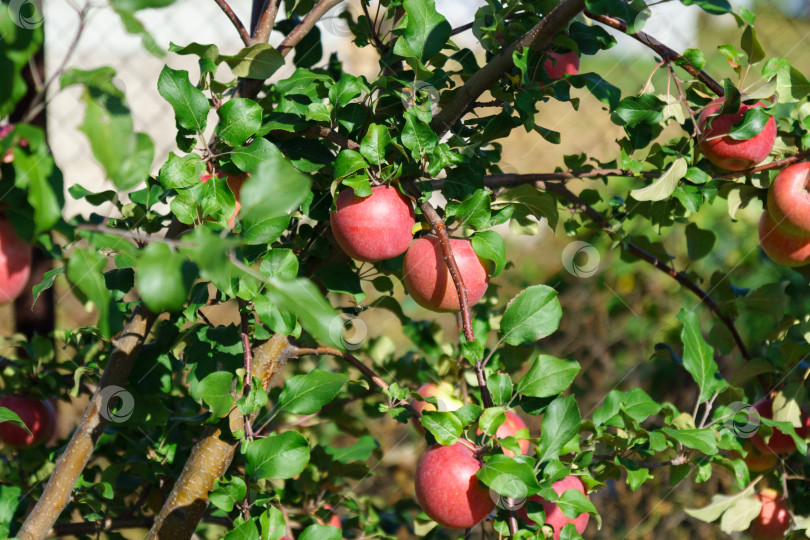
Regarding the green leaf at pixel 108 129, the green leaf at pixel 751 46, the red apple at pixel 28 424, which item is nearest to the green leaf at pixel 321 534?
the green leaf at pixel 108 129

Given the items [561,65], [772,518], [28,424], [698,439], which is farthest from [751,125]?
[28,424]

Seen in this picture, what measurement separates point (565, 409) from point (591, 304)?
1556 mm

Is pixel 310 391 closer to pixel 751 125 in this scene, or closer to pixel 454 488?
pixel 454 488

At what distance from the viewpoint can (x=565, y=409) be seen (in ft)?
2.15

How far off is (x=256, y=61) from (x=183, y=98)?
9 cm

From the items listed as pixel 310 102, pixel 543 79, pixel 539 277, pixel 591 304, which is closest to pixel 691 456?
pixel 543 79

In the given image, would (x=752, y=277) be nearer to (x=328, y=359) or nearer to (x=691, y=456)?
(x=328, y=359)

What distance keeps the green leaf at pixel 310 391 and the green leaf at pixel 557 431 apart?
0.63 ft

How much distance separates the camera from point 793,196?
807 mm

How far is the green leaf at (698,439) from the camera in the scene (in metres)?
0.70

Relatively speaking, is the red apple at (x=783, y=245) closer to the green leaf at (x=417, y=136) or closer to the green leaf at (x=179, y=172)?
the green leaf at (x=417, y=136)

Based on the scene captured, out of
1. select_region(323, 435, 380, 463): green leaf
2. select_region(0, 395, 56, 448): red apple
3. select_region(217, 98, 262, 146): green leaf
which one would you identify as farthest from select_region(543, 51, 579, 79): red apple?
select_region(0, 395, 56, 448): red apple

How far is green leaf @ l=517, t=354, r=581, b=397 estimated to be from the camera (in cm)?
68

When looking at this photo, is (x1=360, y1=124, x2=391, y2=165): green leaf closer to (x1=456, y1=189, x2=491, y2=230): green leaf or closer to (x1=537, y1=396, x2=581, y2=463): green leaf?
(x1=456, y1=189, x2=491, y2=230): green leaf
